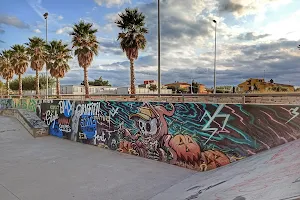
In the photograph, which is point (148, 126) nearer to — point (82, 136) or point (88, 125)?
point (88, 125)

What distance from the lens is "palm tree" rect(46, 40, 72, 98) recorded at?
1257 inches

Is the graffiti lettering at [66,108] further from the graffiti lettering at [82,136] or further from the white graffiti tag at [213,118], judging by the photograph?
the white graffiti tag at [213,118]

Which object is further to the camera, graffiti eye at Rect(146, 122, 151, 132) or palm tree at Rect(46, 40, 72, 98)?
palm tree at Rect(46, 40, 72, 98)

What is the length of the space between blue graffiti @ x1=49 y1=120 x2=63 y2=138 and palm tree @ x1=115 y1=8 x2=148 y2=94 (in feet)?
30.3

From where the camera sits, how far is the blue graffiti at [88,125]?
14.4 m

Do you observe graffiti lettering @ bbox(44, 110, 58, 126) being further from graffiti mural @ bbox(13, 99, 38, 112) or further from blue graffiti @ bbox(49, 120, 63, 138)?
graffiti mural @ bbox(13, 99, 38, 112)

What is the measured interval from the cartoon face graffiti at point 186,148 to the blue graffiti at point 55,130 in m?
11.1

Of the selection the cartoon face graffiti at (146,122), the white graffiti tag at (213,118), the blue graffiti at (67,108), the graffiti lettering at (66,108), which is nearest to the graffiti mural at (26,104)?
the graffiti lettering at (66,108)

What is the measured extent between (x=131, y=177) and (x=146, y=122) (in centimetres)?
341

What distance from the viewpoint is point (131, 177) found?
331 inches

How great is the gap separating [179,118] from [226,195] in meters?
5.44

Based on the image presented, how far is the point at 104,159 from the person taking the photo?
11055 millimetres

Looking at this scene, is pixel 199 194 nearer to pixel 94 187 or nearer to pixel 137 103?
pixel 94 187

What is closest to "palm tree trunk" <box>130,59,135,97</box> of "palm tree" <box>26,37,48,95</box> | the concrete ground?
the concrete ground
